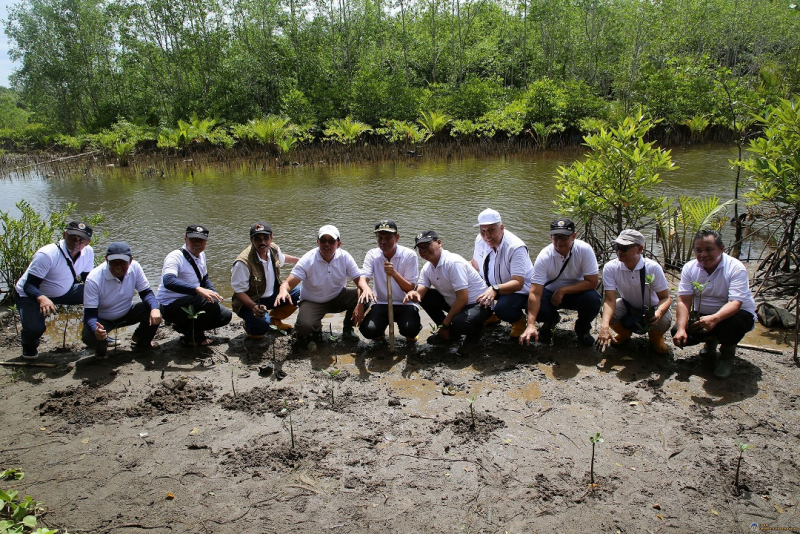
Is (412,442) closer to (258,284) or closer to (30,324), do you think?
(258,284)

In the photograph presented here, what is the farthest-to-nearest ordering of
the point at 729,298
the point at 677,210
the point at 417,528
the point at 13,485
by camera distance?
the point at 677,210
the point at 729,298
the point at 13,485
the point at 417,528

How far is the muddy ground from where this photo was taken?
2918 millimetres

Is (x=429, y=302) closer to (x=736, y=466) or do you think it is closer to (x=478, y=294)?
Result: (x=478, y=294)

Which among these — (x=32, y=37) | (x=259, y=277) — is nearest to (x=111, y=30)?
(x=32, y=37)

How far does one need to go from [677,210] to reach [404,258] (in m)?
4.27

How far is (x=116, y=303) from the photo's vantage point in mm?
5215

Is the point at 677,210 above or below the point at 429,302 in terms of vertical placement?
above

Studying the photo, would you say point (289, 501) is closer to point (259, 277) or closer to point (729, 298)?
point (259, 277)

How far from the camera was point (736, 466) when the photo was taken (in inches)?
125

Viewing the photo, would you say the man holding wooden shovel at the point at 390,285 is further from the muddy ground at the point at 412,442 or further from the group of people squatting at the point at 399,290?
the muddy ground at the point at 412,442

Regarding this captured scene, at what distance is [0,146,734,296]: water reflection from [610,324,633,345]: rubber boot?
2331 mm

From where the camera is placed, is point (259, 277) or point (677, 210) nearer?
point (259, 277)

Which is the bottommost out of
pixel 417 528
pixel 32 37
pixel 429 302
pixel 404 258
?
pixel 417 528

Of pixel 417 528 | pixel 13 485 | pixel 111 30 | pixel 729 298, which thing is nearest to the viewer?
pixel 417 528
